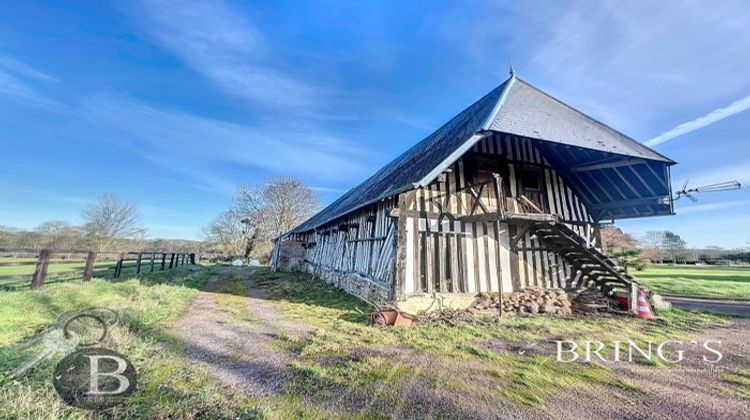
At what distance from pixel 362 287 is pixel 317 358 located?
15.9 feet

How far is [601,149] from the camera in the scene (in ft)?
23.7

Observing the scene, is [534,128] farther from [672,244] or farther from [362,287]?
[672,244]

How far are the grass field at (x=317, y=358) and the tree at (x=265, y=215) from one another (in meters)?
25.2

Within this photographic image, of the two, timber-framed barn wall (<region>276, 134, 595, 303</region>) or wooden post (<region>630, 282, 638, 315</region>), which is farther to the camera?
wooden post (<region>630, 282, 638, 315</region>)

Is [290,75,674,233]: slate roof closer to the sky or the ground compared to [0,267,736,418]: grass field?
closer to the sky

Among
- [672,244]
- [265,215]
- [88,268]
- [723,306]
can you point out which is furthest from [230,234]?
[672,244]

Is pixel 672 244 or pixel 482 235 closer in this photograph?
pixel 482 235

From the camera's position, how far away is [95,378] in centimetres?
292

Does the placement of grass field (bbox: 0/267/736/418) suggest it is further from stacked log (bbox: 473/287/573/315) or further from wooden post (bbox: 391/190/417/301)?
wooden post (bbox: 391/190/417/301)

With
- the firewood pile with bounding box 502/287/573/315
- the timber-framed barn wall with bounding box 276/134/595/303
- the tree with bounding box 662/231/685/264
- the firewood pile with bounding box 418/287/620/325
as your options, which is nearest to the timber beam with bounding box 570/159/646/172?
the timber-framed barn wall with bounding box 276/134/595/303

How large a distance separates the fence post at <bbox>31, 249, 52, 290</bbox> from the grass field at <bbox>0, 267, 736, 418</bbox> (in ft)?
1.28

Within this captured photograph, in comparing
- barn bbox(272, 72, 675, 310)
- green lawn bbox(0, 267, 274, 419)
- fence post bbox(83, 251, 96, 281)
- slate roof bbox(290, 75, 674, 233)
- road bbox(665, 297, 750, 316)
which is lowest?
road bbox(665, 297, 750, 316)

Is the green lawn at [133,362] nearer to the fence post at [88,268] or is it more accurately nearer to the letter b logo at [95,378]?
the letter b logo at [95,378]

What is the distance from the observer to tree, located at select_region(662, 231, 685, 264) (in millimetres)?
41644
